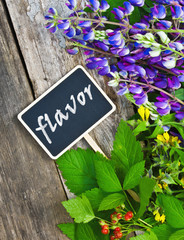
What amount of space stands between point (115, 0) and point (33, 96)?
45 centimetres

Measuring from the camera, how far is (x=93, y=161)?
46.9 inches

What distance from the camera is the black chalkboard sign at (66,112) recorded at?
3.94ft

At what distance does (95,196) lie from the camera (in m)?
1.16

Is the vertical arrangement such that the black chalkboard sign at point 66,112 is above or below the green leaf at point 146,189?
above

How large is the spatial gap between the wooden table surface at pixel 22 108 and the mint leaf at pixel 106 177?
181 mm

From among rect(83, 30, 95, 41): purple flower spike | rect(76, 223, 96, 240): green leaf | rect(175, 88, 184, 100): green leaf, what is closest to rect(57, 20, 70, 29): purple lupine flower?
rect(83, 30, 95, 41): purple flower spike

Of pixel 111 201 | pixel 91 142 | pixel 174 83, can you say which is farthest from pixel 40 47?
pixel 111 201

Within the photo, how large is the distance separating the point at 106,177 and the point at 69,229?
0.81ft

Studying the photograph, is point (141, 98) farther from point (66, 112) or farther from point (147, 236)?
point (147, 236)

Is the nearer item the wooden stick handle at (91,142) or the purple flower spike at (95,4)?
the purple flower spike at (95,4)

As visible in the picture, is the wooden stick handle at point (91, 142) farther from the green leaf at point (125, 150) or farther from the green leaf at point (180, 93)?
the green leaf at point (180, 93)

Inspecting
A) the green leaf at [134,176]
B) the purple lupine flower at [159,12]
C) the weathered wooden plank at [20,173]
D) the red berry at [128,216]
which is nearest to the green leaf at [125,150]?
the green leaf at [134,176]

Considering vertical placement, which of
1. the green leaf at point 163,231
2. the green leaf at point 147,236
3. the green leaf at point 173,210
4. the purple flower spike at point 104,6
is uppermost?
the purple flower spike at point 104,6

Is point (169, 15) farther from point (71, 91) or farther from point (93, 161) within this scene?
point (93, 161)
